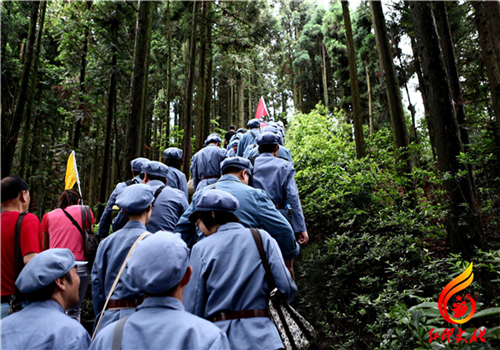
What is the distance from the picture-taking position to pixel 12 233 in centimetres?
355

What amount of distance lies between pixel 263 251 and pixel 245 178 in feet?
5.26

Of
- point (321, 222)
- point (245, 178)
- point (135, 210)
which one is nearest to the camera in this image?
point (135, 210)

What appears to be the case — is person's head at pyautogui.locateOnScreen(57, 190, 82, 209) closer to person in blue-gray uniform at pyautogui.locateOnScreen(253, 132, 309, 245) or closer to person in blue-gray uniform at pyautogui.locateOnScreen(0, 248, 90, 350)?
person in blue-gray uniform at pyautogui.locateOnScreen(253, 132, 309, 245)

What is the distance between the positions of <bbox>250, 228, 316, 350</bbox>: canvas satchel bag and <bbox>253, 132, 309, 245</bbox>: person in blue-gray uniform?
216 centimetres

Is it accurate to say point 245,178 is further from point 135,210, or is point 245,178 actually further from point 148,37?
point 148,37

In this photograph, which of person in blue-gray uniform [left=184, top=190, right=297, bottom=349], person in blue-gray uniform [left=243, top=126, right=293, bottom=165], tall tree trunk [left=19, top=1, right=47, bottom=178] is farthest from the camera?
tall tree trunk [left=19, top=1, right=47, bottom=178]

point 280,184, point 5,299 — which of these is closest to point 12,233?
point 5,299

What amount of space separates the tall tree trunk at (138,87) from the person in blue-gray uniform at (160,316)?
5.28 meters

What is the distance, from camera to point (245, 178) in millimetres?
4051

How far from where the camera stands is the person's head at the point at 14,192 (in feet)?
12.1

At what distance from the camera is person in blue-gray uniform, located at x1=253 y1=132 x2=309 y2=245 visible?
16.3 feet

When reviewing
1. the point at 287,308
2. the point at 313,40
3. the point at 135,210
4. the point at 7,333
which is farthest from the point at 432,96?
the point at 313,40

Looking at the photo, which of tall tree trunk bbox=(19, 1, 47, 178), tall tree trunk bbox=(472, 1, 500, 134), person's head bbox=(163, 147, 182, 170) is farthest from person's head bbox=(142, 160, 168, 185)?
tall tree trunk bbox=(19, 1, 47, 178)

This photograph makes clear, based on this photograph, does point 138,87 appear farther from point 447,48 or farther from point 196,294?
point 447,48
